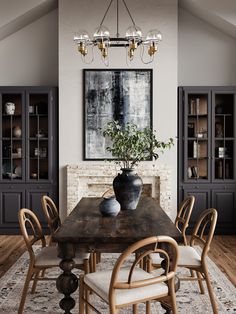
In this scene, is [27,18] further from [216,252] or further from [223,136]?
[216,252]

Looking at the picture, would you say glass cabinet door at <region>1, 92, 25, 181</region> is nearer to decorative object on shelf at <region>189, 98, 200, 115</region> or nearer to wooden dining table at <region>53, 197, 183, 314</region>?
decorative object on shelf at <region>189, 98, 200, 115</region>

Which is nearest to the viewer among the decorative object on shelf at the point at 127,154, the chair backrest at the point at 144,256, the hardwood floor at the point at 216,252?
the chair backrest at the point at 144,256

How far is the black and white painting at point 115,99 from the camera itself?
23.3 ft

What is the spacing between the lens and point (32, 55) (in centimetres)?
758

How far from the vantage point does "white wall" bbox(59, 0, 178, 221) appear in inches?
279

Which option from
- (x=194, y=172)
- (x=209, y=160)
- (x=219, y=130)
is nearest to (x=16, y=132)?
(x=194, y=172)

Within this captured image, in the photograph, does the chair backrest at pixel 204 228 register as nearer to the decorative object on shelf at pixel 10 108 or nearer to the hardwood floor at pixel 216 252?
the hardwood floor at pixel 216 252

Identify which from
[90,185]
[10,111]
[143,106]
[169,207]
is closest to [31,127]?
[10,111]

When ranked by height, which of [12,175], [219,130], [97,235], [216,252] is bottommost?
[216,252]

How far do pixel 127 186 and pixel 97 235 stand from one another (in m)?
1.03

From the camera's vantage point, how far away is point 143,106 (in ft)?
23.4

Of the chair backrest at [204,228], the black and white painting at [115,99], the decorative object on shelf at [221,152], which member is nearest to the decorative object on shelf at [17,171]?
the black and white painting at [115,99]

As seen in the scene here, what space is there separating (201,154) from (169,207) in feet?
3.28

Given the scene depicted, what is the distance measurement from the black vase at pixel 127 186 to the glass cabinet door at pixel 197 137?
9.68 feet
